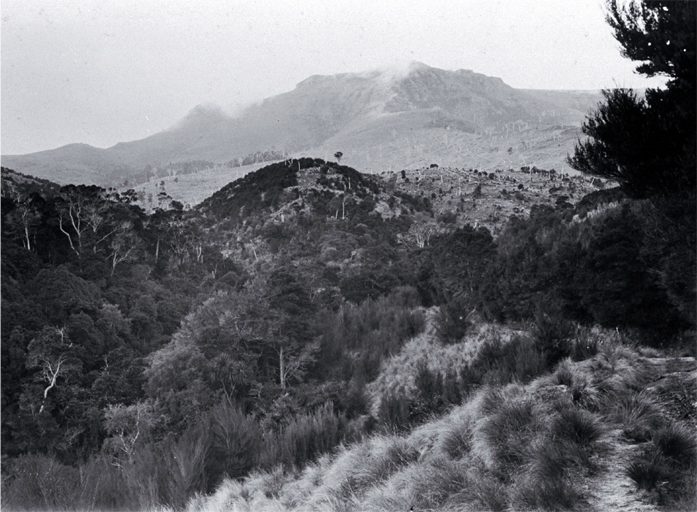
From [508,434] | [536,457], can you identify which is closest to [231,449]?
[508,434]

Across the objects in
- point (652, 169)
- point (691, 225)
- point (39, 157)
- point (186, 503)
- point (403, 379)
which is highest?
point (39, 157)

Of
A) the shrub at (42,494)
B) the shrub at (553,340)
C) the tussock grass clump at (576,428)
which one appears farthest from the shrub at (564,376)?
the shrub at (42,494)

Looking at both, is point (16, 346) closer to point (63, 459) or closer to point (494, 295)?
point (63, 459)

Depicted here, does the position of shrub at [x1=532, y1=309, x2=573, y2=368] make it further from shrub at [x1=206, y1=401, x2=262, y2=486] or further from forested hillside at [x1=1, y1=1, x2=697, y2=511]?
shrub at [x1=206, y1=401, x2=262, y2=486]

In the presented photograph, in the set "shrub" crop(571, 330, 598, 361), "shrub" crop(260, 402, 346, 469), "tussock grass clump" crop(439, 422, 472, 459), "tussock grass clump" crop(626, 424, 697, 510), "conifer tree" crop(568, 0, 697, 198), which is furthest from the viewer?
"shrub" crop(571, 330, 598, 361)

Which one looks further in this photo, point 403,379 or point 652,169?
point 403,379

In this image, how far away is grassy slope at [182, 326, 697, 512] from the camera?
344 cm

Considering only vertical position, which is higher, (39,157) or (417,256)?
(39,157)

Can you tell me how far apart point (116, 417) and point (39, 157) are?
673ft

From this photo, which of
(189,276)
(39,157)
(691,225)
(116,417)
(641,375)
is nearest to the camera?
(691,225)

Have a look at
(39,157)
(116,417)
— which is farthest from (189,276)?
(39,157)

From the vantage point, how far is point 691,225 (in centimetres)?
571

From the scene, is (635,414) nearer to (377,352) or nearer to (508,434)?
(508,434)

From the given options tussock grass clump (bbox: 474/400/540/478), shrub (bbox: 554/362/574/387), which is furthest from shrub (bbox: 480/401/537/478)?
shrub (bbox: 554/362/574/387)
